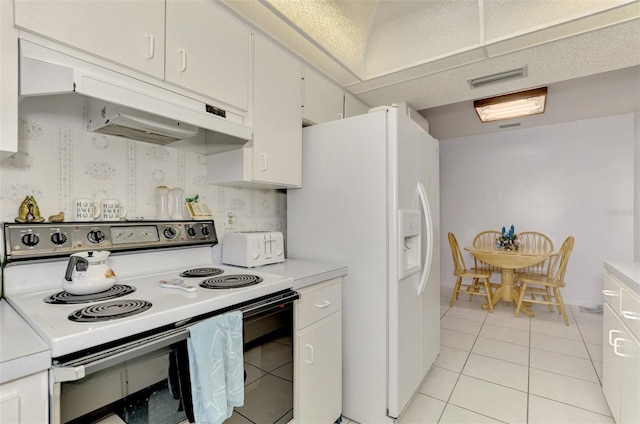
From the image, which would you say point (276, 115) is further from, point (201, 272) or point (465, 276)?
point (465, 276)

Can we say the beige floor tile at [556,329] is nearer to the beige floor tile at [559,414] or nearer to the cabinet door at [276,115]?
the beige floor tile at [559,414]

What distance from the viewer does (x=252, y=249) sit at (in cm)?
179

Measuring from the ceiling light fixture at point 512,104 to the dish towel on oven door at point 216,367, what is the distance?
3.21 meters

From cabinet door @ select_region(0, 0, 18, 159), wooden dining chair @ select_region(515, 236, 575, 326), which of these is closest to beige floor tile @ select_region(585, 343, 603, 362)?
wooden dining chair @ select_region(515, 236, 575, 326)

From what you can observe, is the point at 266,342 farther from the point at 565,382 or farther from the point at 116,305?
the point at 565,382

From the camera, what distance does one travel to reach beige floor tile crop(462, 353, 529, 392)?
90.0 inches

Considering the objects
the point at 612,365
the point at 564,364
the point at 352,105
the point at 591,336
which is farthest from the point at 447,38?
the point at 591,336

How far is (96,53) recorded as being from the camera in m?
1.16

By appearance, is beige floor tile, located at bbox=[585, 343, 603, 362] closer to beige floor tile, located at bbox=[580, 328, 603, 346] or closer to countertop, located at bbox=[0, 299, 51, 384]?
beige floor tile, located at bbox=[580, 328, 603, 346]

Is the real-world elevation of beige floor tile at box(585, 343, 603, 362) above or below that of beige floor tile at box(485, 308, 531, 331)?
above

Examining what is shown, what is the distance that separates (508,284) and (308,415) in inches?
136

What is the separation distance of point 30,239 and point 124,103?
63 cm

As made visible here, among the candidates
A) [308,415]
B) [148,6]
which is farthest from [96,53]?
[308,415]

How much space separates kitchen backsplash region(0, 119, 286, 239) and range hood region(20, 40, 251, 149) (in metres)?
0.08
